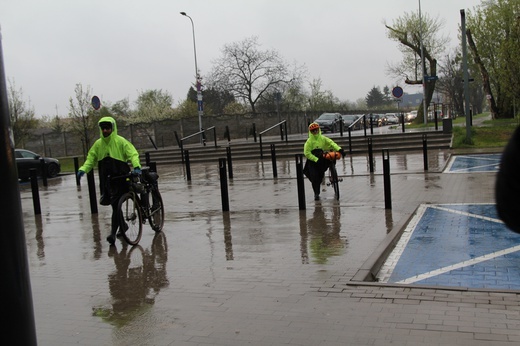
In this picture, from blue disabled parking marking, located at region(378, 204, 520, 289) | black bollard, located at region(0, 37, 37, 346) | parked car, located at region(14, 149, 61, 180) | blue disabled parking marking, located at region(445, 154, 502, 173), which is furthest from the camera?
parked car, located at region(14, 149, 61, 180)

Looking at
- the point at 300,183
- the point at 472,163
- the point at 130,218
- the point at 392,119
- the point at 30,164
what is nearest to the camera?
the point at 130,218

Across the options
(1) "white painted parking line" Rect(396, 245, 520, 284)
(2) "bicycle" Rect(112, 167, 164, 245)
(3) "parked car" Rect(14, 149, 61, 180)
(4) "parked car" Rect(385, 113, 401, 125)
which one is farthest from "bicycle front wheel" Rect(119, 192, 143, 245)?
(4) "parked car" Rect(385, 113, 401, 125)

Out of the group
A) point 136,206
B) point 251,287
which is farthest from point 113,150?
point 251,287

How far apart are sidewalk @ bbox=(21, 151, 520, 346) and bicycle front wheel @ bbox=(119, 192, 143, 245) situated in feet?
0.71

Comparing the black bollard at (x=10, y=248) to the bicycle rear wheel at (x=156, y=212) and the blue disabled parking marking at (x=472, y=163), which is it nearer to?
Answer: the bicycle rear wheel at (x=156, y=212)

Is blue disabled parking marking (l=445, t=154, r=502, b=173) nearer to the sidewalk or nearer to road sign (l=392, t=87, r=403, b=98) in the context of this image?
the sidewalk

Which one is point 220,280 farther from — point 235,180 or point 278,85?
point 278,85

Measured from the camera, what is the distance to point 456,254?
21.4 feet

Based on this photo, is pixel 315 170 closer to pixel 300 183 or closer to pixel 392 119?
pixel 300 183

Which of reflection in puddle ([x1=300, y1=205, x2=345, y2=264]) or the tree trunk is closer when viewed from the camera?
reflection in puddle ([x1=300, y1=205, x2=345, y2=264])

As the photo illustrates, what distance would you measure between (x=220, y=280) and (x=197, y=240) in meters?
2.27

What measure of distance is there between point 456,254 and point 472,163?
11272 mm

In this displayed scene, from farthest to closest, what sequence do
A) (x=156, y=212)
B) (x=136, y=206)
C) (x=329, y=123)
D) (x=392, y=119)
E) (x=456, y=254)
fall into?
(x=392, y=119)
(x=329, y=123)
(x=156, y=212)
(x=136, y=206)
(x=456, y=254)

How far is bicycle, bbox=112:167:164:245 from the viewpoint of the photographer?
25.5 feet
